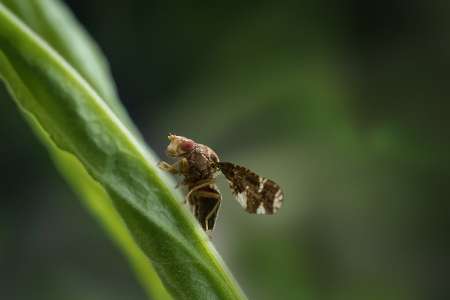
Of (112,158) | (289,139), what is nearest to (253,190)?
(112,158)

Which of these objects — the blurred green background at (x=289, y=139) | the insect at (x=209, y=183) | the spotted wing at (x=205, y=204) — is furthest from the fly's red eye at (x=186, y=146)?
the blurred green background at (x=289, y=139)

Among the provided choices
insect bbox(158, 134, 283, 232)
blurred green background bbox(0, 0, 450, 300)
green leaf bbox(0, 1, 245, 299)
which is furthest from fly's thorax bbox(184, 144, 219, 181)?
blurred green background bbox(0, 0, 450, 300)

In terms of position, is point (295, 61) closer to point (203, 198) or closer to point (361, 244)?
point (361, 244)

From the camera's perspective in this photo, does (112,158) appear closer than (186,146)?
Yes

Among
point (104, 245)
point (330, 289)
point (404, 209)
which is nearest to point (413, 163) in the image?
point (404, 209)

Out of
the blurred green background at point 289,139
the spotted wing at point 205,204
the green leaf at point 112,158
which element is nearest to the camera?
the green leaf at point 112,158

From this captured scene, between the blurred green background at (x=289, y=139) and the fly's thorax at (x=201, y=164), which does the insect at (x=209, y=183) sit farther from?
the blurred green background at (x=289, y=139)

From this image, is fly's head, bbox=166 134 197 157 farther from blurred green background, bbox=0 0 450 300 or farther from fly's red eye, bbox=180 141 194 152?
blurred green background, bbox=0 0 450 300

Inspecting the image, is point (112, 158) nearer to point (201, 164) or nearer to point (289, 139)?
point (201, 164)
